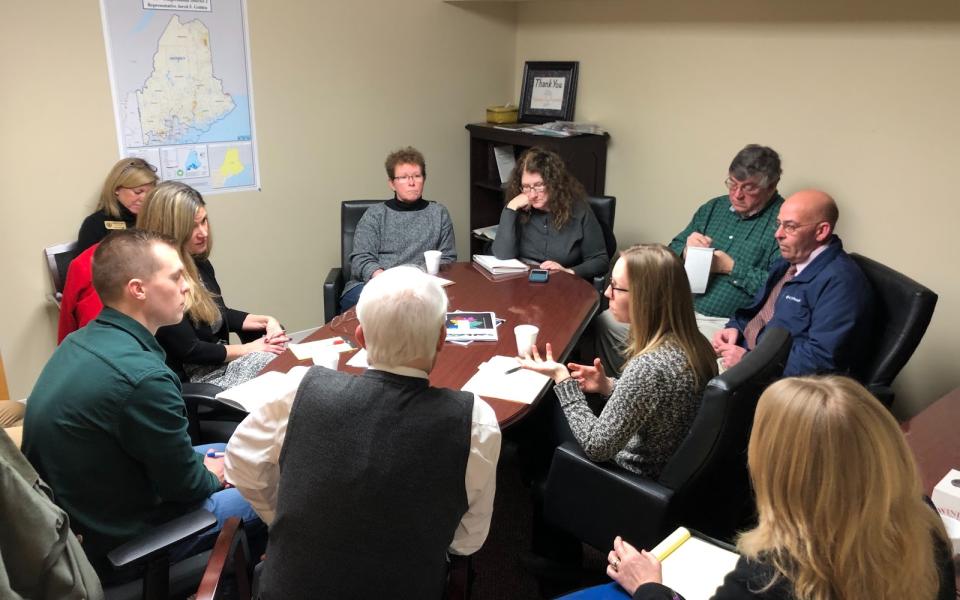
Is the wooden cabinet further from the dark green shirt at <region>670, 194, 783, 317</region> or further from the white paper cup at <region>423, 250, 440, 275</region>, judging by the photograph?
the white paper cup at <region>423, 250, 440, 275</region>

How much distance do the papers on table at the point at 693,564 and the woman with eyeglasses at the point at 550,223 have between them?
209cm

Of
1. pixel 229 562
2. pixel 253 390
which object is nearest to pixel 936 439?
pixel 229 562

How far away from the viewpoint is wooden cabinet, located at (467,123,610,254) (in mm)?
4133

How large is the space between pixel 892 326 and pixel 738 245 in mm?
1079

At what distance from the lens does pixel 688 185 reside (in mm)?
3900

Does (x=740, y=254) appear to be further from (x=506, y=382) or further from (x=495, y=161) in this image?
(x=495, y=161)

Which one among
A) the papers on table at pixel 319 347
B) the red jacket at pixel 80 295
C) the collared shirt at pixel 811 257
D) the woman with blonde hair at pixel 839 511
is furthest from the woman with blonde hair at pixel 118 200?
the woman with blonde hair at pixel 839 511

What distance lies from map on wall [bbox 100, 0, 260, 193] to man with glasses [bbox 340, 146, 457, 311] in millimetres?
842

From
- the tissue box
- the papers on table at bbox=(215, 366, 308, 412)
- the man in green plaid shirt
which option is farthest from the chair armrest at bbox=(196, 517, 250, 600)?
the man in green plaid shirt

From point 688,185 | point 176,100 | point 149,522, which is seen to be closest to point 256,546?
point 149,522

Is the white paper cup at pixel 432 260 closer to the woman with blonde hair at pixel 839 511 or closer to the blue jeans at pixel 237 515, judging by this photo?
the blue jeans at pixel 237 515

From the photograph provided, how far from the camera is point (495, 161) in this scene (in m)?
4.64

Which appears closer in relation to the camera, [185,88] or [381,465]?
[381,465]

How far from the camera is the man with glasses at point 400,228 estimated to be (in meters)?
3.48
